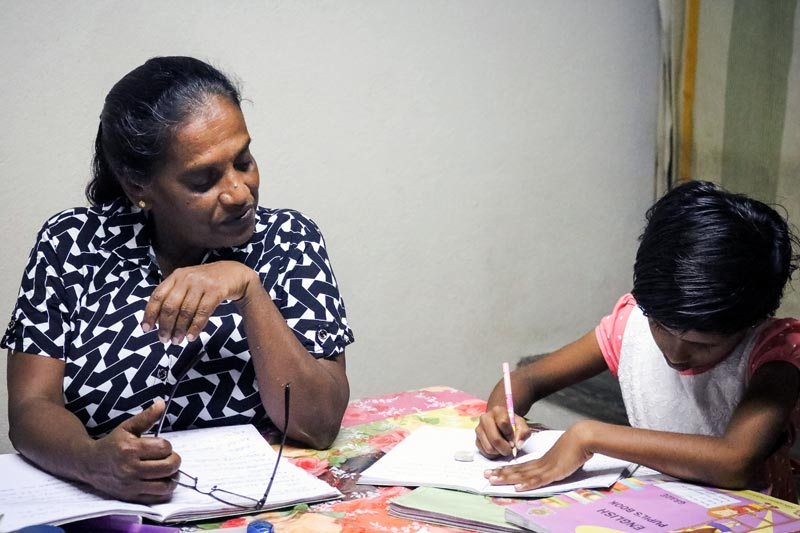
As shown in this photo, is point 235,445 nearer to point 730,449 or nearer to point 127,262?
point 127,262

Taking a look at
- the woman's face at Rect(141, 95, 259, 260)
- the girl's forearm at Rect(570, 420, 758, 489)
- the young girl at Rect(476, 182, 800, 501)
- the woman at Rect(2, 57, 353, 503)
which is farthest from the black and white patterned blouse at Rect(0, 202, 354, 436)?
the girl's forearm at Rect(570, 420, 758, 489)

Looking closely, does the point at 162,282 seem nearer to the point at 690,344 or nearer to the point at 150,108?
the point at 150,108

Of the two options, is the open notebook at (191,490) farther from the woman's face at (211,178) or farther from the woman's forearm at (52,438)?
the woman's face at (211,178)

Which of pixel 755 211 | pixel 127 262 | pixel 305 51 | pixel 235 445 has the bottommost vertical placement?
pixel 235 445

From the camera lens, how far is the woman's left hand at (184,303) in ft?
4.39

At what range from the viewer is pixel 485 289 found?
3242 mm

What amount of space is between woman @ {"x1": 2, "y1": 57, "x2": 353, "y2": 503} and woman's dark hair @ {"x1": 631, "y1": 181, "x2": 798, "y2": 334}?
23.4 inches

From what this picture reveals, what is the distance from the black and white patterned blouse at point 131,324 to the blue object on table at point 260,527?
1.57 feet

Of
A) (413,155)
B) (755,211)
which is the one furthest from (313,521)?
(413,155)

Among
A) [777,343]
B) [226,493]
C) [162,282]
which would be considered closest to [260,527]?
[226,493]

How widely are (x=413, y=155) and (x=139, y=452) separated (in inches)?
76.5

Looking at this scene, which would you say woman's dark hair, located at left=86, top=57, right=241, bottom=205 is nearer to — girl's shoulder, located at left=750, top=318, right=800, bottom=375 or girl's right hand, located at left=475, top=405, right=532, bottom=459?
girl's right hand, located at left=475, top=405, right=532, bottom=459

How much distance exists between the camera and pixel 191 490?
124cm

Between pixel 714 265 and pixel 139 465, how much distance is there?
920 mm
